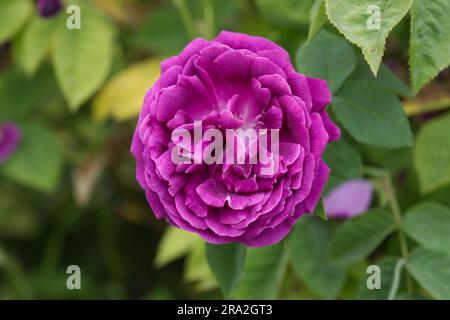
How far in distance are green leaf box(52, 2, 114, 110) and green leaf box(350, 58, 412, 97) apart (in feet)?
1.55

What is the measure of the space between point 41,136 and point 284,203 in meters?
0.77

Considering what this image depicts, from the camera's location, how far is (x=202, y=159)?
0.75 meters

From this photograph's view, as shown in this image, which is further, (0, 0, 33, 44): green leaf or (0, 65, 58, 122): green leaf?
(0, 65, 58, 122): green leaf

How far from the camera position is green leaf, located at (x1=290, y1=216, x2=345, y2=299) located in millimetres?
1057

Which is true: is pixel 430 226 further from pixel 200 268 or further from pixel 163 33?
pixel 163 33

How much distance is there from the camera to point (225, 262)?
87cm

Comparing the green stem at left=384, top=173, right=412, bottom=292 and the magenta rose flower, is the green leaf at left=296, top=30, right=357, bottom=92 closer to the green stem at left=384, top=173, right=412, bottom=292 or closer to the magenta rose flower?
the magenta rose flower

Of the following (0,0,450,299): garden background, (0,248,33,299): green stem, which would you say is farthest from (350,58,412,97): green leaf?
(0,248,33,299): green stem

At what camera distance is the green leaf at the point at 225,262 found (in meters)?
0.86

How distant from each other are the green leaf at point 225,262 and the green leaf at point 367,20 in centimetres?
27

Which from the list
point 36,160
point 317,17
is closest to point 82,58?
point 36,160

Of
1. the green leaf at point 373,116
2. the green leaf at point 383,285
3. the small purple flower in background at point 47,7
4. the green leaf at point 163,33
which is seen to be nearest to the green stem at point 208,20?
the green leaf at point 163,33
